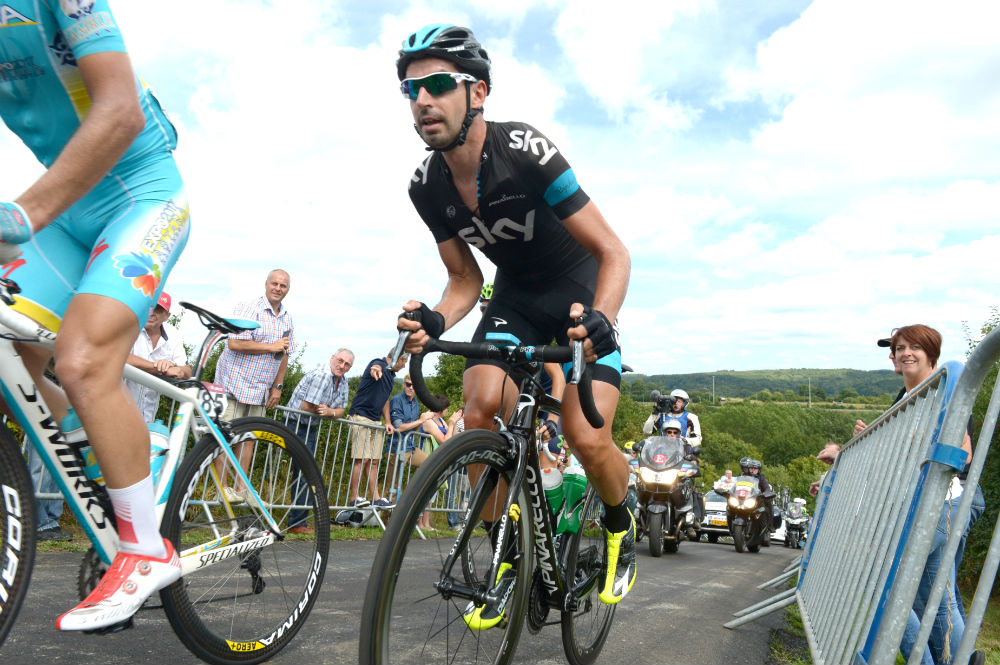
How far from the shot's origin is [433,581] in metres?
2.49

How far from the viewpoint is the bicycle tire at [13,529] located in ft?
6.64

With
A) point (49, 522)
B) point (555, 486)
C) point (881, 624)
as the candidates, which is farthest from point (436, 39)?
point (49, 522)

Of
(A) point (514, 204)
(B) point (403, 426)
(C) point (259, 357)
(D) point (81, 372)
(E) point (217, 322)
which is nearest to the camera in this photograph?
(D) point (81, 372)

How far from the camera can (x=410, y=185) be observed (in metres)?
3.62

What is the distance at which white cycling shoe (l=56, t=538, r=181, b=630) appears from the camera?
84.7 inches

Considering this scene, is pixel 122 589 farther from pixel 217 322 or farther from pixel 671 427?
pixel 671 427

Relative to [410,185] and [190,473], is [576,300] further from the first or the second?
[190,473]

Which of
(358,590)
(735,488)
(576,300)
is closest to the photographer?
(576,300)

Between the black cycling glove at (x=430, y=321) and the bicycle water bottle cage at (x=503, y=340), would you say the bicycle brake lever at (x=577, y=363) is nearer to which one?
the bicycle water bottle cage at (x=503, y=340)

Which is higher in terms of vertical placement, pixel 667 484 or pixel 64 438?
pixel 64 438

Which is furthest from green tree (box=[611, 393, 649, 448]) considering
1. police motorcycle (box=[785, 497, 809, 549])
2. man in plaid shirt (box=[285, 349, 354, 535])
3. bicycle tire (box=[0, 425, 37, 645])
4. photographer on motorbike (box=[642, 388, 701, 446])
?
bicycle tire (box=[0, 425, 37, 645])

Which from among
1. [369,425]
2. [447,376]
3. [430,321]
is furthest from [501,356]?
[447,376]

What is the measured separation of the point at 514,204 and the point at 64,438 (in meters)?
1.94

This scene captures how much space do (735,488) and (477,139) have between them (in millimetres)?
15219
